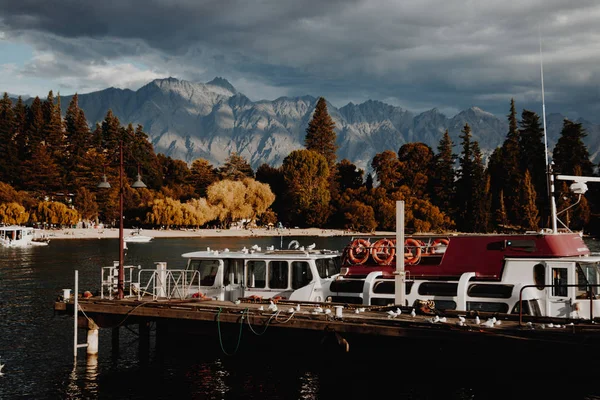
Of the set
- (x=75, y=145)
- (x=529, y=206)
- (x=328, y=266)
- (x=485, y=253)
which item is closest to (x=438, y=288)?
(x=485, y=253)

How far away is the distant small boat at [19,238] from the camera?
3546 inches

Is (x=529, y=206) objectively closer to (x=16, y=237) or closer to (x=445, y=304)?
(x=16, y=237)

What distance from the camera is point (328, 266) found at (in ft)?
79.5

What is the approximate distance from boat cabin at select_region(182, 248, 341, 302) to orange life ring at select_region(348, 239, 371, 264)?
71cm

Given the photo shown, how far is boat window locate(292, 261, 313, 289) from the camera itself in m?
23.2

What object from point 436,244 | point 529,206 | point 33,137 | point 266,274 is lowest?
point 266,274

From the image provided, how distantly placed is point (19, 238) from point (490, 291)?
88.6 m

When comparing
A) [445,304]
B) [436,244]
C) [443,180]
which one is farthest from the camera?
[443,180]

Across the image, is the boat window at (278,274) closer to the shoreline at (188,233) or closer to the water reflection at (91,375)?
the water reflection at (91,375)

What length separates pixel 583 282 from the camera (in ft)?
63.7

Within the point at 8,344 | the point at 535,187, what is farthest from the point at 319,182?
the point at 8,344

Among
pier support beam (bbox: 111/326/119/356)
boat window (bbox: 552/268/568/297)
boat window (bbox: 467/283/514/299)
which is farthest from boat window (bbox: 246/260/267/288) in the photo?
boat window (bbox: 552/268/568/297)

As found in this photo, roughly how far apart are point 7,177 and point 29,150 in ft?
24.4

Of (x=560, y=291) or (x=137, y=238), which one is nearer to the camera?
(x=560, y=291)
